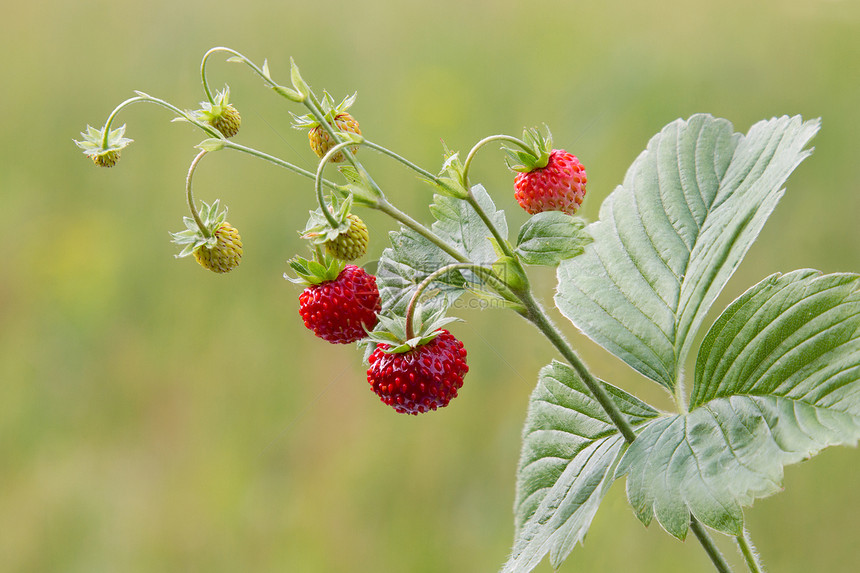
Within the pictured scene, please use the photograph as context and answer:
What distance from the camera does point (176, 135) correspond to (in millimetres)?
1934

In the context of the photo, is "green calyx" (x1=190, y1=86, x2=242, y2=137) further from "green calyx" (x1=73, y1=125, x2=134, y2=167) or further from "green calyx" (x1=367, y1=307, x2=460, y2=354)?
"green calyx" (x1=367, y1=307, x2=460, y2=354)

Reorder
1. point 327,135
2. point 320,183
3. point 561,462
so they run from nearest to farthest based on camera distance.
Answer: point 320,183 → point 327,135 → point 561,462

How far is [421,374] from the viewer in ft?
2.16

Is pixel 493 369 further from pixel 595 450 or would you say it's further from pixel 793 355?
pixel 793 355

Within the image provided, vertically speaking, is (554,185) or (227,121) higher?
(227,121)

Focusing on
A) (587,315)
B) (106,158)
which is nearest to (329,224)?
(106,158)

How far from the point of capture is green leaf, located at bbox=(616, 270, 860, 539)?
0.63 m

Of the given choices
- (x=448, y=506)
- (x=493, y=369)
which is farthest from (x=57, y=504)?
(x=493, y=369)

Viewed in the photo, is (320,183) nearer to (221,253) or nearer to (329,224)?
(329,224)

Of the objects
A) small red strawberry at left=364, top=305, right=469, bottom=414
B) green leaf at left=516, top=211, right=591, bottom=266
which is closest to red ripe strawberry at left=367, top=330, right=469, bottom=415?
small red strawberry at left=364, top=305, right=469, bottom=414

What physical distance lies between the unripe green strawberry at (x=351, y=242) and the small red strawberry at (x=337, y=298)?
0.26 ft

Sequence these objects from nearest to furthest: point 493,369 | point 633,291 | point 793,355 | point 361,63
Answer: point 793,355, point 633,291, point 493,369, point 361,63

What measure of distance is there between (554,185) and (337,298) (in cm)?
22

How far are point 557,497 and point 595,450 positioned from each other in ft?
0.20
